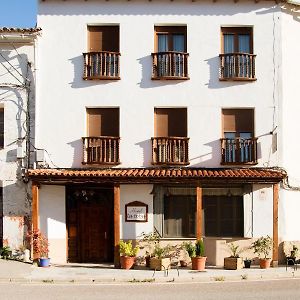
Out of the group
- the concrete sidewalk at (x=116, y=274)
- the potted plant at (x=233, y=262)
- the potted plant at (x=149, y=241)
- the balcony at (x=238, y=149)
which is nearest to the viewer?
the concrete sidewalk at (x=116, y=274)

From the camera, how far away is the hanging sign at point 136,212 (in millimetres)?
21312

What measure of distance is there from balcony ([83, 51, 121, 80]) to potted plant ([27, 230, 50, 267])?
612cm

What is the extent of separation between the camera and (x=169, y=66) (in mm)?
21750

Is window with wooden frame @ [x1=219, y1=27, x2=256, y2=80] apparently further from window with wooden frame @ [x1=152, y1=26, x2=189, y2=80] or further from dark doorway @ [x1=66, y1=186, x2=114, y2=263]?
dark doorway @ [x1=66, y1=186, x2=114, y2=263]

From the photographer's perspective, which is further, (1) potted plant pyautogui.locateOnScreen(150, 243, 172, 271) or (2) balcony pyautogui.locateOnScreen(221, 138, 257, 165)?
(2) balcony pyautogui.locateOnScreen(221, 138, 257, 165)

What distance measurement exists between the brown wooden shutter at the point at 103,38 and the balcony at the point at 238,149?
5.62 m

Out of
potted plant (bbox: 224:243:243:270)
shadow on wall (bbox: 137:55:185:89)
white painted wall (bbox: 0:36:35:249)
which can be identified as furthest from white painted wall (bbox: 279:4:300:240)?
white painted wall (bbox: 0:36:35:249)

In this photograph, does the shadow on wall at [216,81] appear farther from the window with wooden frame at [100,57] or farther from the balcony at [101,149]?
the balcony at [101,149]

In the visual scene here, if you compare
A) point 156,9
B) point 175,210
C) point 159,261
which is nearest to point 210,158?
point 175,210

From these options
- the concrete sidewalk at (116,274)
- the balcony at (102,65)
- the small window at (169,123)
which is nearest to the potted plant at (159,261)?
the concrete sidewalk at (116,274)

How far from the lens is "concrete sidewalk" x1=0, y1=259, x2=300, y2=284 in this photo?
1732 cm

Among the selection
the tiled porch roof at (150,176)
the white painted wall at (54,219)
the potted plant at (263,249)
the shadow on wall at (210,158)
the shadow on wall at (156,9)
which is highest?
the shadow on wall at (156,9)

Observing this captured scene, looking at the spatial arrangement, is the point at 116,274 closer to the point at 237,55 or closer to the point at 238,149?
the point at 238,149

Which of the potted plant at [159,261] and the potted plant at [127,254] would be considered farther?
the potted plant at [127,254]
